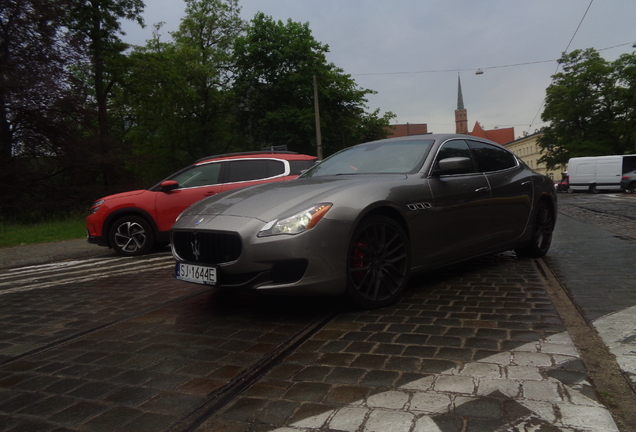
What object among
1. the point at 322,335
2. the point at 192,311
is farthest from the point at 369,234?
the point at 192,311

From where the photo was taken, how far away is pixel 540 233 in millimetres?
6660

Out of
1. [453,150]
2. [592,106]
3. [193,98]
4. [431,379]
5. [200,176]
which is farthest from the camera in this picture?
[592,106]

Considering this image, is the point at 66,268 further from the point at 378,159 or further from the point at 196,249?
the point at 378,159

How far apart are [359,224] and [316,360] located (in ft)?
4.39

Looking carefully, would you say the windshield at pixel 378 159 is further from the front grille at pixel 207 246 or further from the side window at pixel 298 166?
the side window at pixel 298 166

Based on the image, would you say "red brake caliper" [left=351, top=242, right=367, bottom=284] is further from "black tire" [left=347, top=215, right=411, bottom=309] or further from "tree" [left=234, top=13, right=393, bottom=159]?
"tree" [left=234, top=13, right=393, bottom=159]

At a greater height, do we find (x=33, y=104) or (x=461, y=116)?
(x=461, y=116)

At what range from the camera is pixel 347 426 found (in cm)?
227

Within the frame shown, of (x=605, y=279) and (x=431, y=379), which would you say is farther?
(x=605, y=279)

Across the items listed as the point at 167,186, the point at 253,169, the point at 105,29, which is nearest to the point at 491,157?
the point at 253,169

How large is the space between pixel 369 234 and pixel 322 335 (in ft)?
3.24

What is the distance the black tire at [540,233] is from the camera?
6.54 metres

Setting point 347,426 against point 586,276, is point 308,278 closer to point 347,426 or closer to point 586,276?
point 347,426

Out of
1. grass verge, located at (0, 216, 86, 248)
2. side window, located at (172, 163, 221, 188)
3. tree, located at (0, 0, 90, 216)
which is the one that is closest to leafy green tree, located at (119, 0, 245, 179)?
tree, located at (0, 0, 90, 216)
